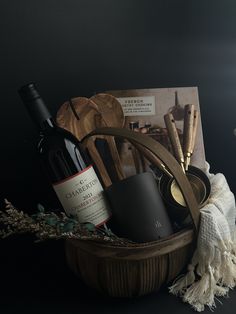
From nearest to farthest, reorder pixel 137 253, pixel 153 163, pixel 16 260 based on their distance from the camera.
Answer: pixel 137 253, pixel 153 163, pixel 16 260

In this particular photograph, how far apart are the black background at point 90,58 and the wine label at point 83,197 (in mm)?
227

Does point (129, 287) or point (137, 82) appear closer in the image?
point (129, 287)

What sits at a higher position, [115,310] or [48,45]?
[48,45]

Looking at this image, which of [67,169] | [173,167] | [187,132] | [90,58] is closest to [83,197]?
[67,169]

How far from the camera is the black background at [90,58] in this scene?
0.91 m

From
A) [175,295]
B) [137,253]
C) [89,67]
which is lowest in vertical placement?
[175,295]

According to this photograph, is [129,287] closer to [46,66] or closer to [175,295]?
[175,295]

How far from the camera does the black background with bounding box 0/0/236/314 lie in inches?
35.8

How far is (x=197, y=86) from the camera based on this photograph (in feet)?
3.13

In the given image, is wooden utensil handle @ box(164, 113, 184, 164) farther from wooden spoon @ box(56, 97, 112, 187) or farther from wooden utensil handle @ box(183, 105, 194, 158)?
wooden spoon @ box(56, 97, 112, 187)

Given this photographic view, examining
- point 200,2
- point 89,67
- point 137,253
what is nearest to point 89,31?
point 89,67

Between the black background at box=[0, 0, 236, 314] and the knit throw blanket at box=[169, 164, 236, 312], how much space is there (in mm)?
291

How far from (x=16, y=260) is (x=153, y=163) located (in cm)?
39

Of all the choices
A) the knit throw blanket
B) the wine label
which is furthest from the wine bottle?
the knit throw blanket
